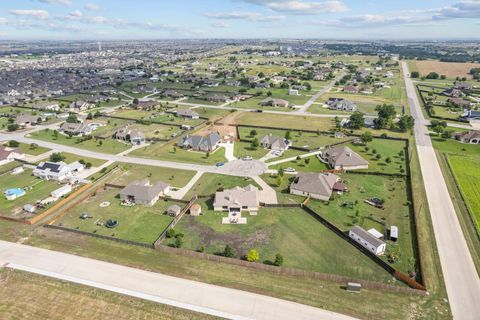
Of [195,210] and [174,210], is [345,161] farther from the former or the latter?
[174,210]

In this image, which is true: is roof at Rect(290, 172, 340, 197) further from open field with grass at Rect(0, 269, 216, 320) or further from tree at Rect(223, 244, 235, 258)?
open field with grass at Rect(0, 269, 216, 320)

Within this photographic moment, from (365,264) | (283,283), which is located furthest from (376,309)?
(283,283)

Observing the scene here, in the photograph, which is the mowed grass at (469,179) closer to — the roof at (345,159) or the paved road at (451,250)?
the paved road at (451,250)

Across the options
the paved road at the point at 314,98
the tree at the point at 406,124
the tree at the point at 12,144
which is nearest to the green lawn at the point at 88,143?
the tree at the point at 12,144

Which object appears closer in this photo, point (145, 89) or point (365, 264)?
point (365, 264)

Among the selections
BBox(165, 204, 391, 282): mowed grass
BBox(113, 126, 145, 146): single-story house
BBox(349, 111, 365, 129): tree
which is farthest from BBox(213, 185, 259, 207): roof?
BBox(349, 111, 365, 129): tree

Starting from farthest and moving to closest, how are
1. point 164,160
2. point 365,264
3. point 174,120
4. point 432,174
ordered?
point 174,120 < point 164,160 < point 432,174 < point 365,264

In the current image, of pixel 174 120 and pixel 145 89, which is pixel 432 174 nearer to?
pixel 174 120
